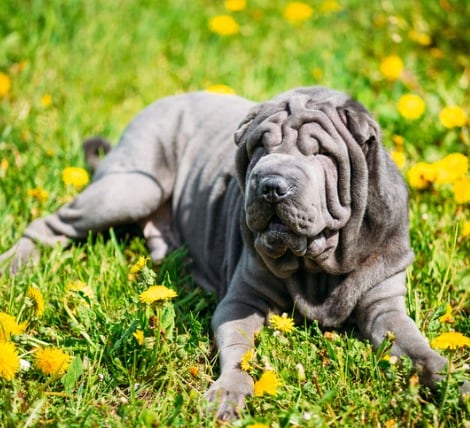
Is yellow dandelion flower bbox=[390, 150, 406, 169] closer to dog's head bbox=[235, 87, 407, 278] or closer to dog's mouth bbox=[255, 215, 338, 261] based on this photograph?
dog's head bbox=[235, 87, 407, 278]

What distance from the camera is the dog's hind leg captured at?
12.8ft

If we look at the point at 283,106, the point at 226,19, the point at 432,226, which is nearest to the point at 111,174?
the point at 283,106

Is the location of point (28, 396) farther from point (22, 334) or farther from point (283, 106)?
point (283, 106)

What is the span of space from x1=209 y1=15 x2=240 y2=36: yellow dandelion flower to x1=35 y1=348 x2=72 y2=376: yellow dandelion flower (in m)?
3.46

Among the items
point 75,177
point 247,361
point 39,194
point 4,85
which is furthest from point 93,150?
point 247,361

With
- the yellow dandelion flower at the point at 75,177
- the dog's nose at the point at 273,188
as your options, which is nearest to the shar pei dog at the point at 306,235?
the dog's nose at the point at 273,188

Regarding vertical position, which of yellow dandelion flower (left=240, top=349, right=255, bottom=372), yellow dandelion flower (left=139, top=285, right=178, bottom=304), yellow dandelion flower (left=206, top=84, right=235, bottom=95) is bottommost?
yellow dandelion flower (left=240, top=349, right=255, bottom=372)

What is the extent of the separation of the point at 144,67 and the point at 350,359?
3.23 metres

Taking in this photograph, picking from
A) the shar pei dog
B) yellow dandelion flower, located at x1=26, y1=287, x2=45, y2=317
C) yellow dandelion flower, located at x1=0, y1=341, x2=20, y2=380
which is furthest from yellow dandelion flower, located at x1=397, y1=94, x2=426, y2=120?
yellow dandelion flower, located at x1=0, y1=341, x2=20, y2=380

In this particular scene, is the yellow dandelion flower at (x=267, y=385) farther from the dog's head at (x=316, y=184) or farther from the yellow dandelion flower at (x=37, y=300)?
the yellow dandelion flower at (x=37, y=300)

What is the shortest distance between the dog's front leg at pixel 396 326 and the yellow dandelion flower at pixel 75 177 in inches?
71.7

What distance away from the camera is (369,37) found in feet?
18.6

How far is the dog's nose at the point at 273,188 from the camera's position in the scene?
8.82ft

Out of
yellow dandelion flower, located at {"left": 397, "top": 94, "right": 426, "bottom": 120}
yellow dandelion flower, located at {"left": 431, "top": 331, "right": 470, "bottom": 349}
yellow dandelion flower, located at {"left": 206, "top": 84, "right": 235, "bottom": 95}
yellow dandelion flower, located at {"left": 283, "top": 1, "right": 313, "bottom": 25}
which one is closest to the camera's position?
yellow dandelion flower, located at {"left": 431, "top": 331, "right": 470, "bottom": 349}
